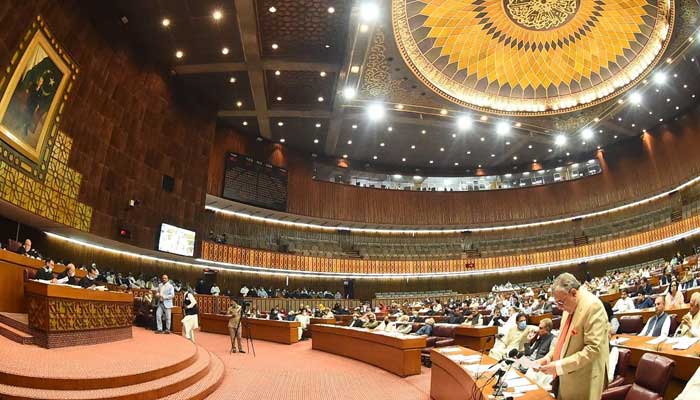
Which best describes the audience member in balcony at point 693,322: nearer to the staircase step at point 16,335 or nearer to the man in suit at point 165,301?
the staircase step at point 16,335

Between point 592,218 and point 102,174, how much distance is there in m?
21.2

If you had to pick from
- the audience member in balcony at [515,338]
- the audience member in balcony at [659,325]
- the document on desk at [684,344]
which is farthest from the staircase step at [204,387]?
the audience member in balcony at [659,325]

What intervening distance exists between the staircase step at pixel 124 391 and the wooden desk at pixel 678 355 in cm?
440

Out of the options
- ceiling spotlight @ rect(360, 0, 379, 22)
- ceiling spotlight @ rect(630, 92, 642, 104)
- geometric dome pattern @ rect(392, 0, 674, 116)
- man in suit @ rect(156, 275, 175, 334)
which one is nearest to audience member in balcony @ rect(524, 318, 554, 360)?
man in suit @ rect(156, 275, 175, 334)

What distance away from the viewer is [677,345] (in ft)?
12.3

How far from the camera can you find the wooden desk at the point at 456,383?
2797mm

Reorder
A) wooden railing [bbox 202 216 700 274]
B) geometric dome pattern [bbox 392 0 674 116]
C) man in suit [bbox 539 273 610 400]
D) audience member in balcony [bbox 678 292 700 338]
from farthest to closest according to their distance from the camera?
wooden railing [bbox 202 216 700 274] → geometric dome pattern [bbox 392 0 674 116] → audience member in balcony [bbox 678 292 700 338] → man in suit [bbox 539 273 610 400]

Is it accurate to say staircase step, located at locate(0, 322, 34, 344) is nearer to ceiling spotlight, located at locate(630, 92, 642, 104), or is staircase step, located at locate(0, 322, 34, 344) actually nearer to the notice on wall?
the notice on wall

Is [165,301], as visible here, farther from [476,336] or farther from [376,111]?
[376,111]

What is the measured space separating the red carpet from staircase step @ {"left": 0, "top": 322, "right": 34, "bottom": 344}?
2.49 meters

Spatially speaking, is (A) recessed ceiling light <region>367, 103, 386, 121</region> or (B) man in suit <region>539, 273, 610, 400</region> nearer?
(B) man in suit <region>539, 273, 610, 400</region>

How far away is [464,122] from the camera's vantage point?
17.8m

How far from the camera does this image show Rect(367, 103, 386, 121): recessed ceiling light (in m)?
16.2

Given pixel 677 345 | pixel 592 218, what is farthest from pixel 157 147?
pixel 592 218
